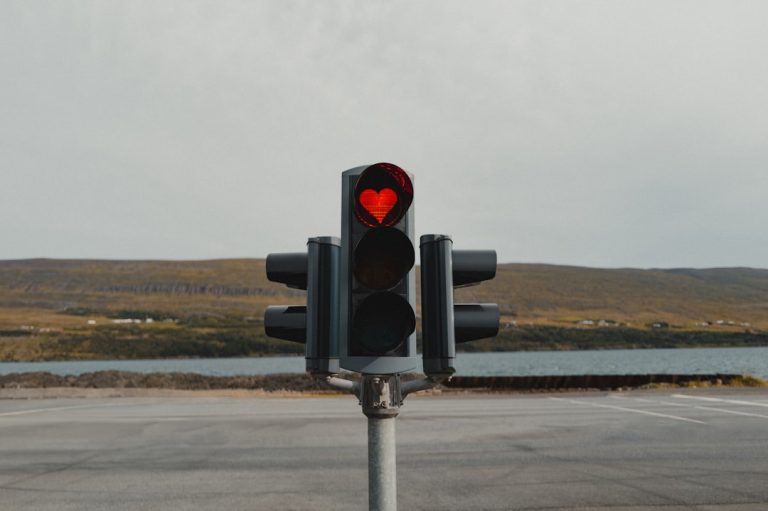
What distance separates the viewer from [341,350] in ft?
8.26

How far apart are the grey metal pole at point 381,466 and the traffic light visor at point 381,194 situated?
2.50ft

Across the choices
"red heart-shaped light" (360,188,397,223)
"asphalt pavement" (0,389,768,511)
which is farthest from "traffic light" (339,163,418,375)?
"asphalt pavement" (0,389,768,511)

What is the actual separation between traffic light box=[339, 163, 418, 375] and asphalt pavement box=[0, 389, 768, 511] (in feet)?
18.8

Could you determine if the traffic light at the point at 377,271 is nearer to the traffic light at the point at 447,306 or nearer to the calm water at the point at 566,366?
the traffic light at the point at 447,306

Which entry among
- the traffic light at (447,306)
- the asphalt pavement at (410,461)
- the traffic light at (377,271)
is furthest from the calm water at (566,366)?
the traffic light at (377,271)

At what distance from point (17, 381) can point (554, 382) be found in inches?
1193

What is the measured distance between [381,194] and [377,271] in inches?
11.9

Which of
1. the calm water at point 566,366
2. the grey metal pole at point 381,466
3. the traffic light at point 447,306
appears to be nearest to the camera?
the grey metal pole at point 381,466

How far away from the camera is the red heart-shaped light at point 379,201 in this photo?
8.54 ft

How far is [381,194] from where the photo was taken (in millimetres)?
2613

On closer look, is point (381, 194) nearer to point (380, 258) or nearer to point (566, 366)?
point (380, 258)

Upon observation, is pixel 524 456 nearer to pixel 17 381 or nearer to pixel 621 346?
pixel 17 381

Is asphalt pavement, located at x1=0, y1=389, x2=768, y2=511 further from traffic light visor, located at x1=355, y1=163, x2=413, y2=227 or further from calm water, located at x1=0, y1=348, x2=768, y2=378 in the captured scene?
calm water, located at x1=0, y1=348, x2=768, y2=378

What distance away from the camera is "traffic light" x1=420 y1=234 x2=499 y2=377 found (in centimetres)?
252
